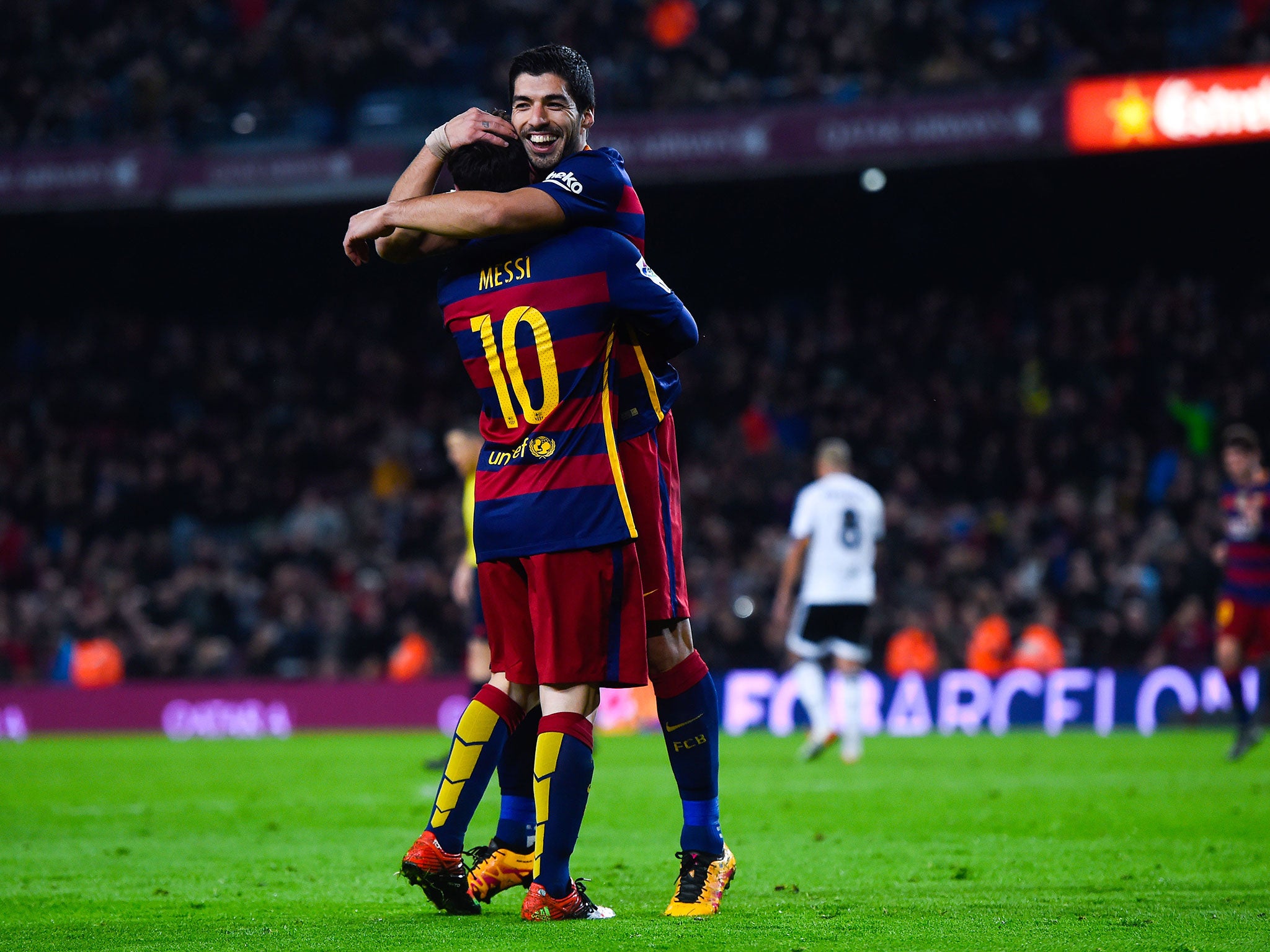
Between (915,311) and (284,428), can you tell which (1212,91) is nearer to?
(915,311)

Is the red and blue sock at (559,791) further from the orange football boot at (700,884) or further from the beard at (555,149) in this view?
the beard at (555,149)

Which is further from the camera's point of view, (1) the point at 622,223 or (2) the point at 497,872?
(2) the point at 497,872

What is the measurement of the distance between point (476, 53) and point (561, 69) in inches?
751

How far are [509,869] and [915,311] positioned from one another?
19148 millimetres

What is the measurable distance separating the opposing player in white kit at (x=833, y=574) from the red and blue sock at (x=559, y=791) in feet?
26.2

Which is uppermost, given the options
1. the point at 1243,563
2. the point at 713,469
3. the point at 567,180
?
the point at 567,180

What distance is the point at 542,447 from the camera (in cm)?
438

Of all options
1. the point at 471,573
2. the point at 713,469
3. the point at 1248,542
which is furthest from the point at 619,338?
the point at 713,469

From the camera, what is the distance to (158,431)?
949 inches

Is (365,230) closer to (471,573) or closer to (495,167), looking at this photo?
(495,167)

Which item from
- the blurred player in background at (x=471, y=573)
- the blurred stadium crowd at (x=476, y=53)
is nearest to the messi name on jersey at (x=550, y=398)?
the blurred player in background at (x=471, y=573)

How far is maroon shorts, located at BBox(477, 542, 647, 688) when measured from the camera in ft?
14.1

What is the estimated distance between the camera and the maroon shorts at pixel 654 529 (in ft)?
14.6

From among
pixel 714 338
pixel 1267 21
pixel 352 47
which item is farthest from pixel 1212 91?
pixel 352 47
